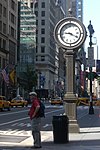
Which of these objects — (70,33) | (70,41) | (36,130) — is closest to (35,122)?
(36,130)

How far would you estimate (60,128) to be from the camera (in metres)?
15.7

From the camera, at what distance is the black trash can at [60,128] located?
1559 cm

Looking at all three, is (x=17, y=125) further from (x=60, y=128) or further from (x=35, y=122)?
(x=35, y=122)

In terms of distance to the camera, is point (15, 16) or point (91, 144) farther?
point (15, 16)

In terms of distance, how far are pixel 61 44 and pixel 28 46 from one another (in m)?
95.2

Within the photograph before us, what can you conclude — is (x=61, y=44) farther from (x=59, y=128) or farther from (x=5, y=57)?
(x=5, y=57)

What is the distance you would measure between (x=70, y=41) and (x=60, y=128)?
5.56 meters

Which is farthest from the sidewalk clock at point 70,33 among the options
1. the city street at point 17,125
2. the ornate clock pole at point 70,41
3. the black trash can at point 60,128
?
the black trash can at point 60,128

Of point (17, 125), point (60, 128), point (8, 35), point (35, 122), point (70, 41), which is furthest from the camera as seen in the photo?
point (8, 35)

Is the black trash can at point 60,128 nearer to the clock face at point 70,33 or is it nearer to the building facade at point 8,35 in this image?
the clock face at point 70,33

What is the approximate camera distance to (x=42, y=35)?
6220 inches

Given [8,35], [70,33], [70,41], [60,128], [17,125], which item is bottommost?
[17,125]

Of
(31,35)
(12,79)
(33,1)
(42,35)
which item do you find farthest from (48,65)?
(12,79)

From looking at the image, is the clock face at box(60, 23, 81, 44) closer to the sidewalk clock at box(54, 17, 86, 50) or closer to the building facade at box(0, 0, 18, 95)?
the sidewalk clock at box(54, 17, 86, 50)
